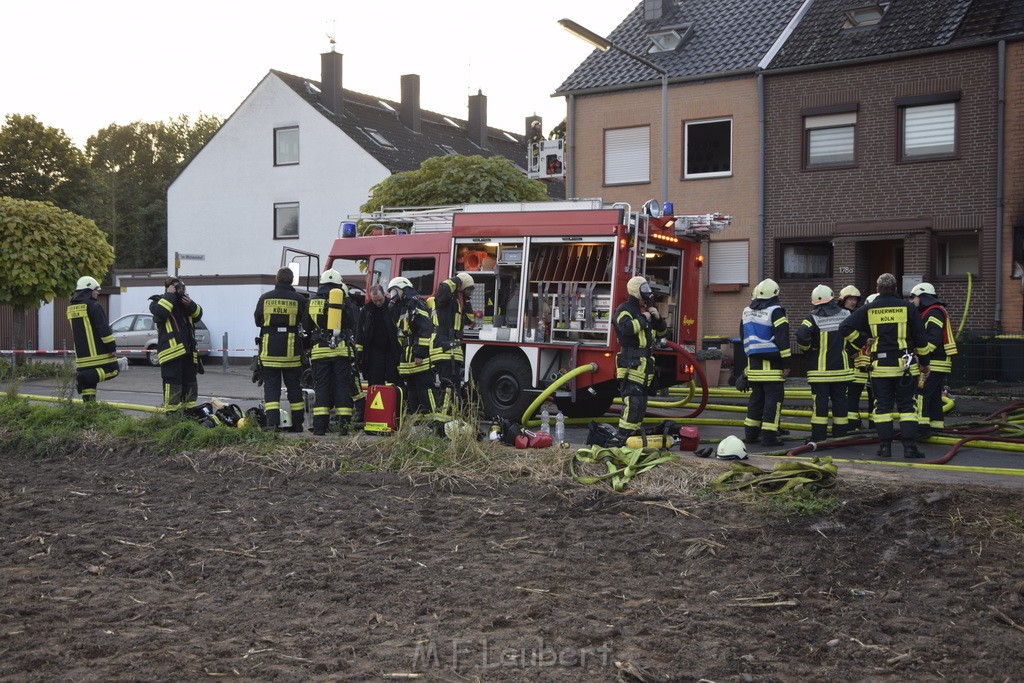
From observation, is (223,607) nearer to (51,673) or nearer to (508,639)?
(51,673)

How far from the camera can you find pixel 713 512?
259 inches

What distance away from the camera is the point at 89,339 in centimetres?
1209

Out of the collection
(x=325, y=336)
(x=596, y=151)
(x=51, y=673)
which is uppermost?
(x=596, y=151)

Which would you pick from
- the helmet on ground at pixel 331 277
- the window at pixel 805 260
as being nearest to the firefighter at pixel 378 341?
the helmet on ground at pixel 331 277

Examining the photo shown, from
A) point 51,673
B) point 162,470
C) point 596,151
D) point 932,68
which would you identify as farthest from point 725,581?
point 596,151

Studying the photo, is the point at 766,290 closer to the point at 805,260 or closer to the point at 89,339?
the point at 89,339

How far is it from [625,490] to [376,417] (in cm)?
388

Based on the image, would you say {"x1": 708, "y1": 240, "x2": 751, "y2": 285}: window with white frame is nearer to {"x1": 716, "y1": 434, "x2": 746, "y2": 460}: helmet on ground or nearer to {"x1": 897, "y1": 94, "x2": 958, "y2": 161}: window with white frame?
{"x1": 897, "y1": 94, "x2": 958, "y2": 161}: window with white frame

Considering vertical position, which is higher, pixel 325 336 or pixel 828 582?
pixel 325 336

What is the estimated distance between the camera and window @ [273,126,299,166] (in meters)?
34.7

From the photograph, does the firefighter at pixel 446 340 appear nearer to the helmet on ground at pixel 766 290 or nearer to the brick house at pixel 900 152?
the helmet on ground at pixel 766 290

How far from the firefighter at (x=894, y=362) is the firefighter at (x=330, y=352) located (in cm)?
519

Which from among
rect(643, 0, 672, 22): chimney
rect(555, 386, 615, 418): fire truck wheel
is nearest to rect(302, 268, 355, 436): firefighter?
rect(555, 386, 615, 418): fire truck wheel

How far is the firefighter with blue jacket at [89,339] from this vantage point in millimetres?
11969
